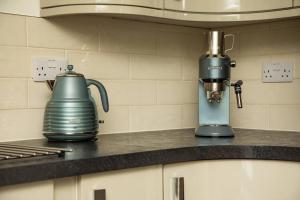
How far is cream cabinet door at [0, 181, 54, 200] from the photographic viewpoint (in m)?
1.17

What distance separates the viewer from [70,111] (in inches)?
67.5

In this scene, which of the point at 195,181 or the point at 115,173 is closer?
the point at 115,173

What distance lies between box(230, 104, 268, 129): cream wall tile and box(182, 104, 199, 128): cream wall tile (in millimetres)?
173

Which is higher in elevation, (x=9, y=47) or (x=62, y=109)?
(x=9, y=47)

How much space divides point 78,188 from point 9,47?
66 cm

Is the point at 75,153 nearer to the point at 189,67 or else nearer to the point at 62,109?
the point at 62,109

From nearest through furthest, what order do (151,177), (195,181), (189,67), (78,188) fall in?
(78,188) → (151,177) → (195,181) → (189,67)

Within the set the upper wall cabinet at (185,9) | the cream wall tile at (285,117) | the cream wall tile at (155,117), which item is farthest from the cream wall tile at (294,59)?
the cream wall tile at (155,117)

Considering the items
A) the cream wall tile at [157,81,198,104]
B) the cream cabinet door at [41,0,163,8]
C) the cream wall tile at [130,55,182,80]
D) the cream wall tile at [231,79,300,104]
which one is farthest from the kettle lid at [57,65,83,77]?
the cream wall tile at [231,79,300,104]

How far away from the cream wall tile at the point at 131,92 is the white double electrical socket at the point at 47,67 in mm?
209

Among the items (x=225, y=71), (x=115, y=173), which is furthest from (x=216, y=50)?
(x=115, y=173)

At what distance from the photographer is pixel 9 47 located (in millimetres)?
1772

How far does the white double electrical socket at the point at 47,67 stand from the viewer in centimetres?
184

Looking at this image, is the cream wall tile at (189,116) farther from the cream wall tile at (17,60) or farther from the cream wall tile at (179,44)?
the cream wall tile at (17,60)
